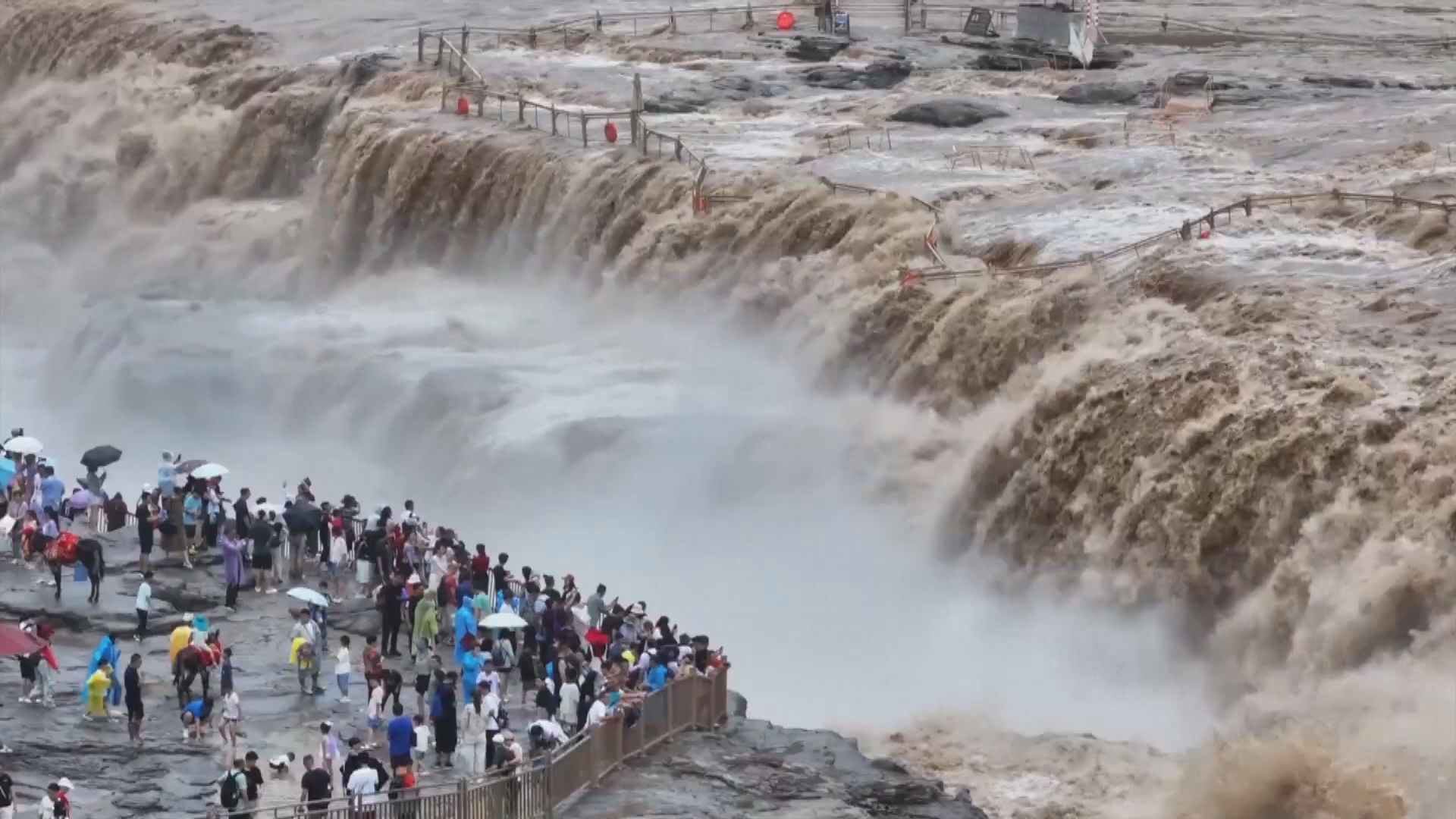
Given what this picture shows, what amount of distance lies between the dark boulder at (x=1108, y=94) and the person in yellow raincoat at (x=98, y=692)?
86.2 feet

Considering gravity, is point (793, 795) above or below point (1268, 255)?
below

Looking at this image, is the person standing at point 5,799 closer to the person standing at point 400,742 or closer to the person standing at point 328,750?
the person standing at point 328,750

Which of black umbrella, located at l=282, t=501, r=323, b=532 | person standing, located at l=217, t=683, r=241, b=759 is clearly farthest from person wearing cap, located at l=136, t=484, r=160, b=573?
person standing, located at l=217, t=683, r=241, b=759

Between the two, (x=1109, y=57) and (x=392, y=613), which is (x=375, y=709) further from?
(x=1109, y=57)

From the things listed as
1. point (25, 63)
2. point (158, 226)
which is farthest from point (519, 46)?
point (25, 63)

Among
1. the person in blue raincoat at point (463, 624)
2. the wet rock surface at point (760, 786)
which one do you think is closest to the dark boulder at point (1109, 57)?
the person in blue raincoat at point (463, 624)

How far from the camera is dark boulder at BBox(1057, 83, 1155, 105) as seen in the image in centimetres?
4216

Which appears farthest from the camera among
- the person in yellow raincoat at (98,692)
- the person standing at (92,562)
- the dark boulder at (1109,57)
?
the dark boulder at (1109,57)

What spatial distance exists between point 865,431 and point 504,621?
9206 mm

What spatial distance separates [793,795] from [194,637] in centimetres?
576

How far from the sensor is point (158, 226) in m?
48.3

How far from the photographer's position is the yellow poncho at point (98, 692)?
20.0 m

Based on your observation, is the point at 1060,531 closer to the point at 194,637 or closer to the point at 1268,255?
the point at 1268,255

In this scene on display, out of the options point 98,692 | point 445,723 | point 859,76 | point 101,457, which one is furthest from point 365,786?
point 859,76
